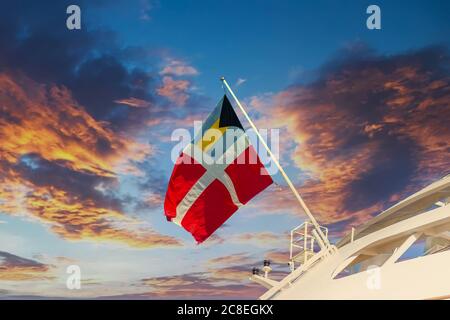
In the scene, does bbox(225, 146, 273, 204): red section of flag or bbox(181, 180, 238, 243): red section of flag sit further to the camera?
bbox(181, 180, 238, 243): red section of flag

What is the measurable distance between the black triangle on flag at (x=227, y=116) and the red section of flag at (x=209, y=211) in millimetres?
2298

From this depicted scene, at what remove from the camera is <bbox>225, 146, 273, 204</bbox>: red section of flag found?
16875 mm

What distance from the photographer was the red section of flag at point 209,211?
17.4 meters

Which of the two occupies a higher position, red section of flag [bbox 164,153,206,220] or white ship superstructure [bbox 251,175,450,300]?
red section of flag [bbox 164,153,206,220]

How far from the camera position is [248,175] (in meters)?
17.0

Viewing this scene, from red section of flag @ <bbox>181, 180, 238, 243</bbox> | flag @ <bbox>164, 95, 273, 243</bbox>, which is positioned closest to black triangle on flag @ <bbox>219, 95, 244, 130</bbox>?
flag @ <bbox>164, 95, 273, 243</bbox>

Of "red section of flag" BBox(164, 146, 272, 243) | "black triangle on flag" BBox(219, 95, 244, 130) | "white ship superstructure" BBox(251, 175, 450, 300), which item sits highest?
"black triangle on flag" BBox(219, 95, 244, 130)

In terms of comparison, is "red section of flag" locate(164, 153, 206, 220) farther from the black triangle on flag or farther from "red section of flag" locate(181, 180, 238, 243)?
the black triangle on flag

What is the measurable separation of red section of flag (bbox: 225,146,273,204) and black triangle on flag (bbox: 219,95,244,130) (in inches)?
52.2

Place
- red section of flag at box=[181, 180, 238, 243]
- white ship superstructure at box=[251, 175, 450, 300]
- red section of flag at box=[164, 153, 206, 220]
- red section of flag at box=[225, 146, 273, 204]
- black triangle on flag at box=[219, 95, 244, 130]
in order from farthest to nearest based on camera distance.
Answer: black triangle on flag at box=[219, 95, 244, 130]
red section of flag at box=[164, 153, 206, 220]
red section of flag at box=[181, 180, 238, 243]
red section of flag at box=[225, 146, 273, 204]
white ship superstructure at box=[251, 175, 450, 300]

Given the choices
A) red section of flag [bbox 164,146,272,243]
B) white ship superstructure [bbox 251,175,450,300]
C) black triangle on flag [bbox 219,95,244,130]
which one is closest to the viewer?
white ship superstructure [bbox 251,175,450,300]
